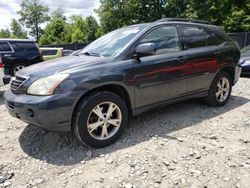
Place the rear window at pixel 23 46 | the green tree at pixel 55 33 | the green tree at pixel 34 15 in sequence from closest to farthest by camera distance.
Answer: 1. the rear window at pixel 23 46
2. the green tree at pixel 55 33
3. the green tree at pixel 34 15

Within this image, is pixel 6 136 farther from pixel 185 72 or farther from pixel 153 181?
pixel 185 72

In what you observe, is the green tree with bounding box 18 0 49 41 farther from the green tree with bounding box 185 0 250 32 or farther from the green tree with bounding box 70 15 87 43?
the green tree with bounding box 185 0 250 32

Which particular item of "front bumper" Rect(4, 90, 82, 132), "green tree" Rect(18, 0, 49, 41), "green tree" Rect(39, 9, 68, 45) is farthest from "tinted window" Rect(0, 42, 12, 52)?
"green tree" Rect(18, 0, 49, 41)

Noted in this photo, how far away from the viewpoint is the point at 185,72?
14.3ft

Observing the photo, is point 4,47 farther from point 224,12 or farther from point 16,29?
point 16,29

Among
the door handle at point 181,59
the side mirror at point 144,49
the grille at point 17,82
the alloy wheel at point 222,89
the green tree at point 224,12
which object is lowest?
the alloy wheel at point 222,89

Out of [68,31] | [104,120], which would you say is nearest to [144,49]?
[104,120]

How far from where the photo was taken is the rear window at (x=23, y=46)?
10.3 metres

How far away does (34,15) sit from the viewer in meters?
64.7

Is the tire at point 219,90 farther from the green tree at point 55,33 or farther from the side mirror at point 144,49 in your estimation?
the green tree at point 55,33

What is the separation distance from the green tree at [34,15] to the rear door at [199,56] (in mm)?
65107

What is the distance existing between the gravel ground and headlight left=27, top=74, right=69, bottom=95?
2.80 ft

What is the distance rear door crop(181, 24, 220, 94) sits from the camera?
4496mm

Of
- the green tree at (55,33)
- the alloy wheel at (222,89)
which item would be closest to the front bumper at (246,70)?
the alloy wheel at (222,89)
